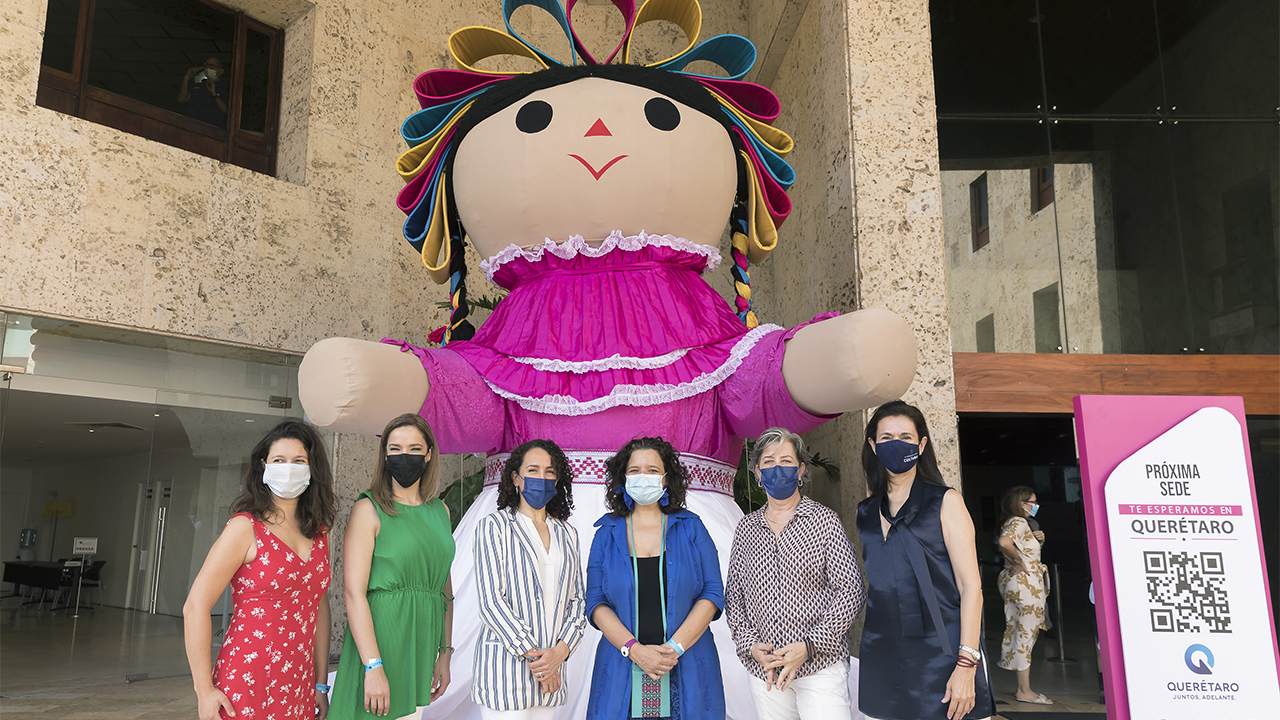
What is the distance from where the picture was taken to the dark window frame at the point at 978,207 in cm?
492

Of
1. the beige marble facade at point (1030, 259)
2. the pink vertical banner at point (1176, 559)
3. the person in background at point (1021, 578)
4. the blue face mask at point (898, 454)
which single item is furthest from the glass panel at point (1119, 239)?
the blue face mask at point (898, 454)

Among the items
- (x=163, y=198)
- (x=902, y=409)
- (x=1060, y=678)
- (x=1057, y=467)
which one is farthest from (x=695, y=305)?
(x=1057, y=467)

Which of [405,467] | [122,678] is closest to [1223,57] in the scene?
[405,467]

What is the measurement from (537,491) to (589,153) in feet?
4.75

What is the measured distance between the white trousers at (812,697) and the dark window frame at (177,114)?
14.7 ft

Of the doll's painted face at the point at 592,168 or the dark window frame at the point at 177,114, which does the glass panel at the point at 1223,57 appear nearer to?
the doll's painted face at the point at 592,168

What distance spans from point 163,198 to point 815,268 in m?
3.45

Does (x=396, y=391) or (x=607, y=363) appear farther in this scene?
(x=607, y=363)

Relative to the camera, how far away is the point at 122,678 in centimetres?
486

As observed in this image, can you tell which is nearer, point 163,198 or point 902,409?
point 902,409

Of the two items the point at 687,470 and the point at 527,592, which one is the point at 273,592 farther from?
the point at 687,470

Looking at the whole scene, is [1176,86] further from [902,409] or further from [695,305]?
[902,409]

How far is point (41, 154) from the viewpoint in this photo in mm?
4062

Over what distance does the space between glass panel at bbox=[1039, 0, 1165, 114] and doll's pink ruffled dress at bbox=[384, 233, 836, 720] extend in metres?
3.16
